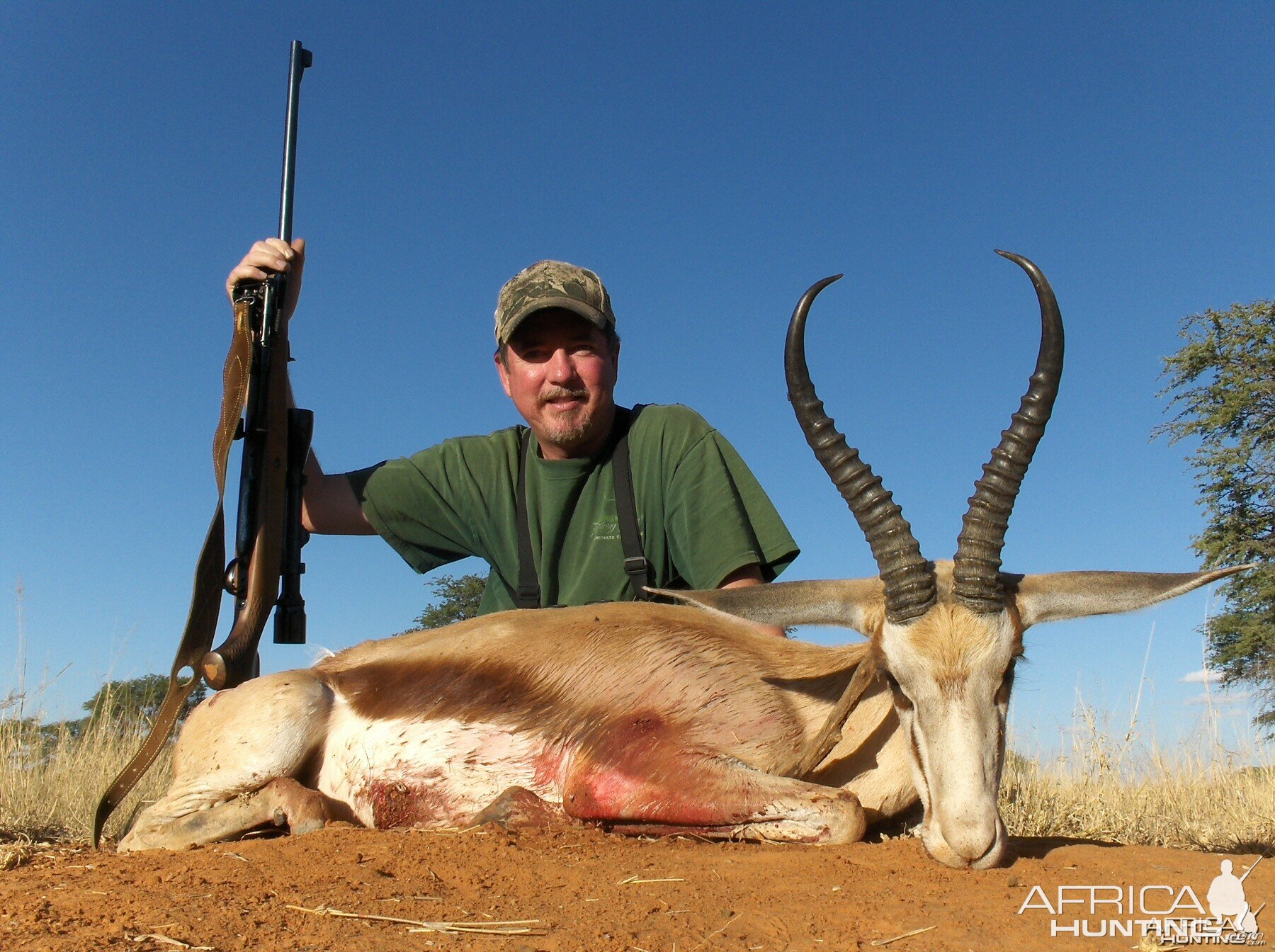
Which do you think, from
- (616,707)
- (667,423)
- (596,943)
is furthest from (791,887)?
(667,423)

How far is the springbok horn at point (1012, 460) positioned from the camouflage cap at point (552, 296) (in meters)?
2.49

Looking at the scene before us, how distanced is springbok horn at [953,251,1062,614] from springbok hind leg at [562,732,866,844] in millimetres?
892

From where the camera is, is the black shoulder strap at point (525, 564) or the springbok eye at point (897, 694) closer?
the springbok eye at point (897, 694)

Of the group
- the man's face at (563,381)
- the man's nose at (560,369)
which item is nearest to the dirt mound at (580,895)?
the man's face at (563,381)

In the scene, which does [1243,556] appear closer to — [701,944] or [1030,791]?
[1030,791]

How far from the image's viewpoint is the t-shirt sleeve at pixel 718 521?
5102mm

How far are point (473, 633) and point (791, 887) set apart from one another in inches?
77.3

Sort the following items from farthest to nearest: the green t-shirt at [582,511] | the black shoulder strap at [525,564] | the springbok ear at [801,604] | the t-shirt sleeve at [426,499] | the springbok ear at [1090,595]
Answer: the t-shirt sleeve at [426,499]
the black shoulder strap at [525,564]
the green t-shirt at [582,511]
the springbok ear at [801,604]
the springbok ear at [1090,595]

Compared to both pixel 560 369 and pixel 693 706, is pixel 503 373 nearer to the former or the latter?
pixel 560 369

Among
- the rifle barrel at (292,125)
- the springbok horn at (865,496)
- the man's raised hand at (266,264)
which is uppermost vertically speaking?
the rifle barrel at (292,125)

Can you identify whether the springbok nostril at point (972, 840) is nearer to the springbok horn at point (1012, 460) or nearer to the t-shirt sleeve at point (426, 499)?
the springbok horn at point (1012, 460)

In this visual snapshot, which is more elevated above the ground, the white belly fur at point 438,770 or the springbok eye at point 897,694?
the springbok eye at point 897,694

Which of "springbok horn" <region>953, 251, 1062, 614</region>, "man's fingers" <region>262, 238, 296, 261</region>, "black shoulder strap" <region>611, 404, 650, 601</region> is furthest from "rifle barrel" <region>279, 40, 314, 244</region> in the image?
"springbok horn" <region>953, 251, 1062, 614</region>

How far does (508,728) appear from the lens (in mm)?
4035
